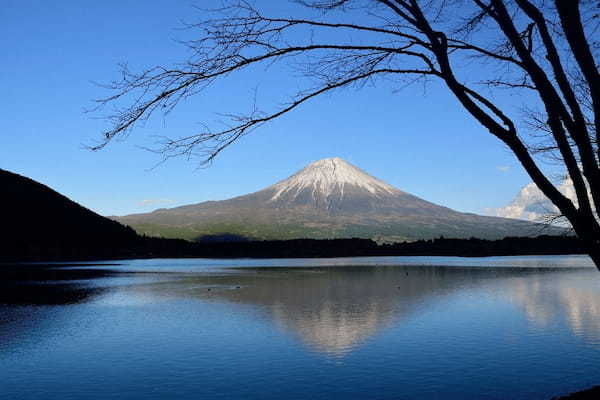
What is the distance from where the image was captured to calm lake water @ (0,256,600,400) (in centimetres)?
1972

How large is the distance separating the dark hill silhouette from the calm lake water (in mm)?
121404

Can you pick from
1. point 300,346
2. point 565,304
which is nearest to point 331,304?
point 300,346

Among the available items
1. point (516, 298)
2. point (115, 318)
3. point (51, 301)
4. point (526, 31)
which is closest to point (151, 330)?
point (115, 318)

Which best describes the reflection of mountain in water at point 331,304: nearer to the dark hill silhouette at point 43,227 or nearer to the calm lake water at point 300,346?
the calm lake water at point 300,346

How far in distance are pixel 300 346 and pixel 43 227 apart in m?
Result: 165

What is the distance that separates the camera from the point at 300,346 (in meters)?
28.6

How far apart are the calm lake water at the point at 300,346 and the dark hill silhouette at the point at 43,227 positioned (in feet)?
398

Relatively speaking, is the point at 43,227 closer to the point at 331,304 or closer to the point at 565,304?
the point at 331,304

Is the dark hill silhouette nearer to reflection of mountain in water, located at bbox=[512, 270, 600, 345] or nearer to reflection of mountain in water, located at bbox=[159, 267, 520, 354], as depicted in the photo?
reflection of mountain in water, located at bbox=[159, 267, 520, 354]

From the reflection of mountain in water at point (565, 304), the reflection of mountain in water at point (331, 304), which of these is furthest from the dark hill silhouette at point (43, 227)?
the reflection of mountain in water at point (565, 304)

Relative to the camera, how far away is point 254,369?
75.1 ft

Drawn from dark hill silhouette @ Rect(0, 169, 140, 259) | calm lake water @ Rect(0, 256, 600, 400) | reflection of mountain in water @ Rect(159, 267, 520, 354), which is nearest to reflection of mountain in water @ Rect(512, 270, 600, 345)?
calm lake water @ Rect(0, 256, 600, 400)

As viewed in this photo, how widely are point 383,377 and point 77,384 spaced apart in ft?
38.2

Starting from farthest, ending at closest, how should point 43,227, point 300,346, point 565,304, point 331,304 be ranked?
point 43,227 → point 331,304 → point 565,304 → point 300,346
